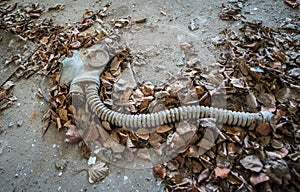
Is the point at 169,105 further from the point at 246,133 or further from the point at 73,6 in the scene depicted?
the point at 73,6

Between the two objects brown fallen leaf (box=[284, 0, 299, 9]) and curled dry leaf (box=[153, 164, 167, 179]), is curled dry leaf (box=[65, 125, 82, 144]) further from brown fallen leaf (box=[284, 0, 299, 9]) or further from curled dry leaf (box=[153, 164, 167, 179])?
brown fallen leaf (box=[284, 0, 299, 9])

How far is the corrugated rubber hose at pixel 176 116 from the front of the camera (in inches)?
45.9

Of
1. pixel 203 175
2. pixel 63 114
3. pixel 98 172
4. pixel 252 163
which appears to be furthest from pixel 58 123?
pixel 252 163

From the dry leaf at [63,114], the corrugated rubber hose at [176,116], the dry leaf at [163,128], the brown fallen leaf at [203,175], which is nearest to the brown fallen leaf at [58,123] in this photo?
the dry leaf at [63,114]

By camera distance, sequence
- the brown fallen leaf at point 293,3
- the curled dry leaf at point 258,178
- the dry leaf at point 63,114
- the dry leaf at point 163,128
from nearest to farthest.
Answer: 1. the curled dry leaf at point 258,178
2. the dry leaf at point 163,128
3. the dry leaf at point 63,114
4. the brown fallen leaf at point 293,3

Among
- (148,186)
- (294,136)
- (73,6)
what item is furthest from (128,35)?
(294,136)

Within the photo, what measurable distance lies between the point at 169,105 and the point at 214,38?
590mm

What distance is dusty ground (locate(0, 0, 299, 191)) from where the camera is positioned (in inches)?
45.2

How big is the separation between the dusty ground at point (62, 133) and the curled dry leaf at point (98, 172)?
0.07 feet

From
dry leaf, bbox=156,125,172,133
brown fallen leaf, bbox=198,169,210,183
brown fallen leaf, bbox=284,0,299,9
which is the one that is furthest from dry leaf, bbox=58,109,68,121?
brown fallen leaf, bbox=284,0,299,9

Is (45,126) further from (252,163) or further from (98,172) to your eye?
(252,163)

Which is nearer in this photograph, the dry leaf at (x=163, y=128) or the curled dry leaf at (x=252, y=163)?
the curled dry leaf at (x=252, y=163)

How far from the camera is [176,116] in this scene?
122cm

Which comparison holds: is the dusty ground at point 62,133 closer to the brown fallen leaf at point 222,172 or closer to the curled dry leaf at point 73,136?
the curled dry leaf at point 73,136
